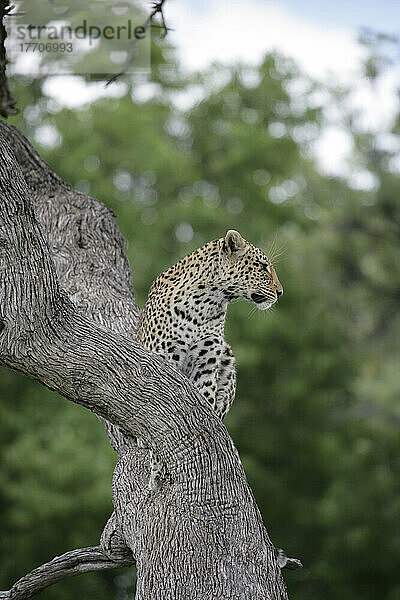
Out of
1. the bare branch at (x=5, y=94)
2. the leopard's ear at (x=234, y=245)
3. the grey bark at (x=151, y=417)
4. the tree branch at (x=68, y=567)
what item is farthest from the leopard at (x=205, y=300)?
the bare branch at (x=5, y=94)

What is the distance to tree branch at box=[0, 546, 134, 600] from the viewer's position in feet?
13.7

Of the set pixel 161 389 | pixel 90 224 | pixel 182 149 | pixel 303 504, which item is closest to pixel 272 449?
pixel 303 504

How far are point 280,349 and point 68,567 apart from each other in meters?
9.13

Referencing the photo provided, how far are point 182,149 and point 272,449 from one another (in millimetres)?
5436

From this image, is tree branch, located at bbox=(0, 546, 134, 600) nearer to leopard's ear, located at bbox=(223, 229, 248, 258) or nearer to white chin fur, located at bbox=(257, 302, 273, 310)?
white chin fur, located at bbox=(257, 302, 273, 310)

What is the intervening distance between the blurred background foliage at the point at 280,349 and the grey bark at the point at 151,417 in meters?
7.88

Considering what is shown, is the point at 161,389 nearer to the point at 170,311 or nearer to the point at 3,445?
the point at 170,311

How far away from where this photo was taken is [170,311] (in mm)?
3861

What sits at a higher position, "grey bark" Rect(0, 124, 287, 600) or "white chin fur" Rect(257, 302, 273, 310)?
"white chin fur" Rect(257, 302, 273, 310)

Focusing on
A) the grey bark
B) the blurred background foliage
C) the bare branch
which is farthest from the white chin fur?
the blurred background foliage

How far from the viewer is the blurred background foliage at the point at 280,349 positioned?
38.7 ft

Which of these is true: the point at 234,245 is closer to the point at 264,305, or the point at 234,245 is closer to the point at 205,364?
the point at 264,305
